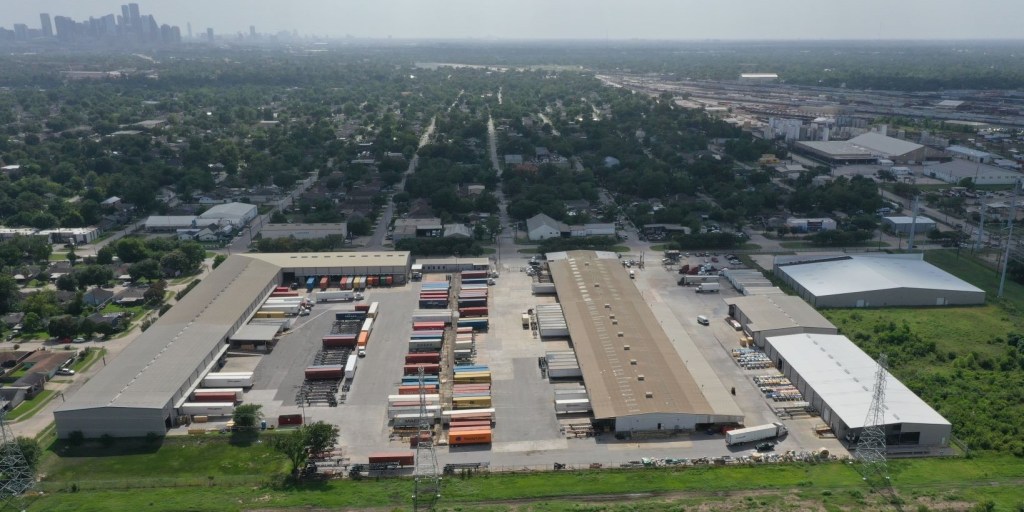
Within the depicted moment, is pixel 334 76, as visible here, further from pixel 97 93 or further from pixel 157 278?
pixel 157 278

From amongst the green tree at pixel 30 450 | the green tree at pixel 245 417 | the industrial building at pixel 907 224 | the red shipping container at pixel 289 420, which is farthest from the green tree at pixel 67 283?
the industrial building at pixel 907 224

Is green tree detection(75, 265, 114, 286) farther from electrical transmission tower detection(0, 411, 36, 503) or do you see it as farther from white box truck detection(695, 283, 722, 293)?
white box truck detection(695, 283, 722, 293)

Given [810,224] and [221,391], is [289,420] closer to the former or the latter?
[221,391]

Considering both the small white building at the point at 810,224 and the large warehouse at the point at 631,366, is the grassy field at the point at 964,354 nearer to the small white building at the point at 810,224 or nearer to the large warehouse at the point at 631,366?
the large warehouse at the point at 631,366

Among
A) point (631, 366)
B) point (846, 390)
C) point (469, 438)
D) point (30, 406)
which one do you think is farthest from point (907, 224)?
point (30, 406)

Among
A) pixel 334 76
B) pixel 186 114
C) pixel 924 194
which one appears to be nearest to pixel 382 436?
pixel 924 194

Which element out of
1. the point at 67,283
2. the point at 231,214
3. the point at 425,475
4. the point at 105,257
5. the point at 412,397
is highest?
the point at 231,214
